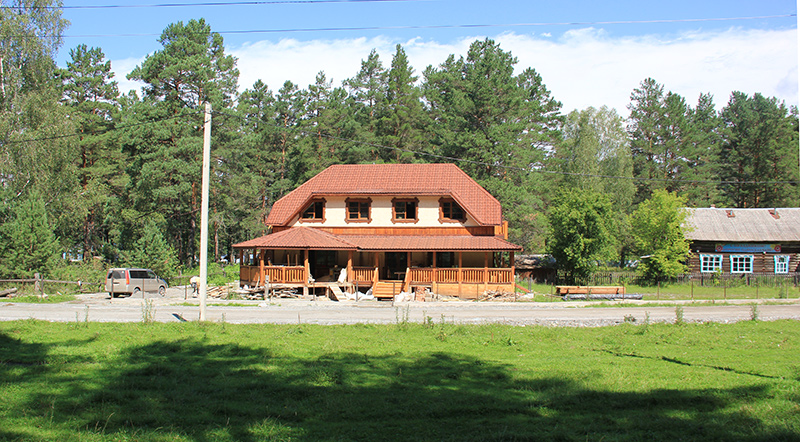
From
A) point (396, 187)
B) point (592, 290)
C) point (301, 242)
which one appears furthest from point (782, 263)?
point (301, 242)

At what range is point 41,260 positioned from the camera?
3347cm

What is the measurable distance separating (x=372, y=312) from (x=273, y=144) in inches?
1879

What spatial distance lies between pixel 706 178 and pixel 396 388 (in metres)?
69.4

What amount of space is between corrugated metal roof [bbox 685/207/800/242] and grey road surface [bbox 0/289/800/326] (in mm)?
16426

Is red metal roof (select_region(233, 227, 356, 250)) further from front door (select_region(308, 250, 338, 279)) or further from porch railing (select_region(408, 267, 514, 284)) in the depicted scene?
porch railing (select_region(408, 267, 514, 284))

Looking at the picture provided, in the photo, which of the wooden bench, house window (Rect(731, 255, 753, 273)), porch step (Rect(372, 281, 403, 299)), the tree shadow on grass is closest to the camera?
the tree shadow on grass

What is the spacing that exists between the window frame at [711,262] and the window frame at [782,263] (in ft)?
14.0

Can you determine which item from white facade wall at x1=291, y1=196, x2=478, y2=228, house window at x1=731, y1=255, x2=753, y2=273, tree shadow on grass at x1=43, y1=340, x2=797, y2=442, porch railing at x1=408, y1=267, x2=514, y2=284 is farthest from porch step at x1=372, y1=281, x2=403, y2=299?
house window at x1=731, y1=255, x2=753, y2=273

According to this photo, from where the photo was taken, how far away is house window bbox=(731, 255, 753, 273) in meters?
Result: 46.8

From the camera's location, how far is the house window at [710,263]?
4694 cm

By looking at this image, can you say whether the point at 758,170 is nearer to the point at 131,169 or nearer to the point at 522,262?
the point at 522,262

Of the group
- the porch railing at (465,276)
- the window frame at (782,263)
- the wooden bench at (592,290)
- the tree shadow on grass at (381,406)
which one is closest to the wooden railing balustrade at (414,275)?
the porch railing at (465,276)

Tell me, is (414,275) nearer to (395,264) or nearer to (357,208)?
(395,264)

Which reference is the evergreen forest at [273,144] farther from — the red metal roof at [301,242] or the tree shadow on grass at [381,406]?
the tree shadow on grass at [381,406]
